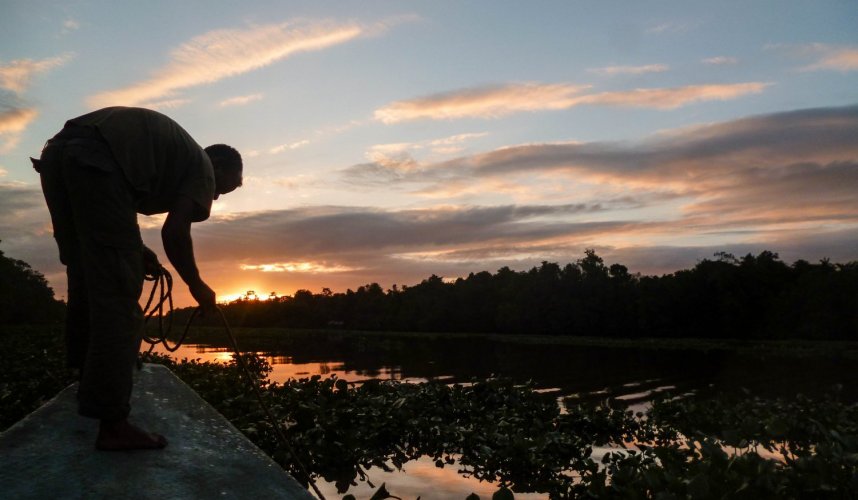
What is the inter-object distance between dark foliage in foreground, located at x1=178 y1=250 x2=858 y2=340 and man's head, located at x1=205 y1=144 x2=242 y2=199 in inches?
2442

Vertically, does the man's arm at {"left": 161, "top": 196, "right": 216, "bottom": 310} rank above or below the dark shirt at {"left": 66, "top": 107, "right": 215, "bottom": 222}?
below

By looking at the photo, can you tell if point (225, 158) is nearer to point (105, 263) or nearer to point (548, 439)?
point (105, 263)

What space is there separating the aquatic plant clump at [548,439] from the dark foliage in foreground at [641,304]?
5471cm

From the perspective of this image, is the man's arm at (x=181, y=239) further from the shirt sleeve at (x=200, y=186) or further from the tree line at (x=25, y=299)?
the tree line at (x=25, y=299)

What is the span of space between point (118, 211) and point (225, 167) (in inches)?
35.2

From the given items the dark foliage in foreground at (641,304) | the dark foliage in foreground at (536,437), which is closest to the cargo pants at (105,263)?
the dark foliage in foreground at (536,437)

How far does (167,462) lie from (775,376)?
24.7 metres

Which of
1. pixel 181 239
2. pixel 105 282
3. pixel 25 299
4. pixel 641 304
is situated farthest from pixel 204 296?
pixel 25 299

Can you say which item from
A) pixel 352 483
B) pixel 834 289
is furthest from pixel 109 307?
pixel 834 289

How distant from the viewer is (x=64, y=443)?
10.1ft

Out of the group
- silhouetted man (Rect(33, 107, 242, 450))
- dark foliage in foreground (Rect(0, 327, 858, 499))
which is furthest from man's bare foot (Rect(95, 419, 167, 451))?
dark foliage in foreground (Rect(0, 327, 858, 499))

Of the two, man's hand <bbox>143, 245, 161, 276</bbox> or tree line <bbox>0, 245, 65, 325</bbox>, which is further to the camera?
tree line <bbox>0, 245, 65, 325</bbox>

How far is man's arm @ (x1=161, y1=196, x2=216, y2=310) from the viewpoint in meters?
3.22

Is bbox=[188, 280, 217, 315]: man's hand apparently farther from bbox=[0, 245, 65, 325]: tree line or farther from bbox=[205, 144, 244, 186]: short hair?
bbox=[0, 245, 65, 325]: tree line
